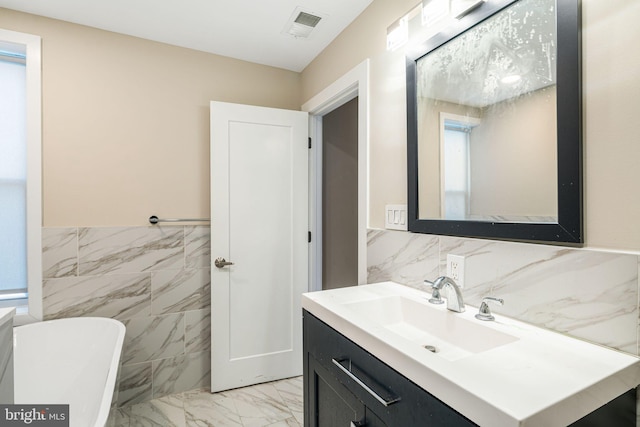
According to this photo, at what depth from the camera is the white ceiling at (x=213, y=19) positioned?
1.80 m

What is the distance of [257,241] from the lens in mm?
2359

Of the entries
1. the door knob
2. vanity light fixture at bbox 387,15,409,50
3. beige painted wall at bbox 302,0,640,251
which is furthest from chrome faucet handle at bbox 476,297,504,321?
the door knob

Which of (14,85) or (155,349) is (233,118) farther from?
(155,349)

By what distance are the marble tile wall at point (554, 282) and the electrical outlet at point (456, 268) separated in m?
0.02

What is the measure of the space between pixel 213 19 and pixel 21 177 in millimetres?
1561

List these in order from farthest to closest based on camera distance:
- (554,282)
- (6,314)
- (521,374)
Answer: (554,282)
(521,374)
(6,314)

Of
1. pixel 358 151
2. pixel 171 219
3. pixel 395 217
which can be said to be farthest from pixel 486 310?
pixel 171 219

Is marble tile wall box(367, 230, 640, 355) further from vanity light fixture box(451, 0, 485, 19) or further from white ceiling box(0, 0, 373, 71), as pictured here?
white ceiling box(0, 0, 373, 71)

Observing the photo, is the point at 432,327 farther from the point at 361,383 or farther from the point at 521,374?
the point at 521,374

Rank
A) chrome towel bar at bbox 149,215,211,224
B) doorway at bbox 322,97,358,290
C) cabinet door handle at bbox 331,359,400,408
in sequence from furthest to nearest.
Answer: doorway at bbox 322,97,358,290
chrome towel bar at bbox 149,215,211,224
cabinet door handle at bbox 331,359,400,408

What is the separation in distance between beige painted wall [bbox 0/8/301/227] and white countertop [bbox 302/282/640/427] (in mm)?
1816

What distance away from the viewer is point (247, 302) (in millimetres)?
2336

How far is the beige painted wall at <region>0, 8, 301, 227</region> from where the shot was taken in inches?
77.8

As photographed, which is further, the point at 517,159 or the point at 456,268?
the point at 456,268
